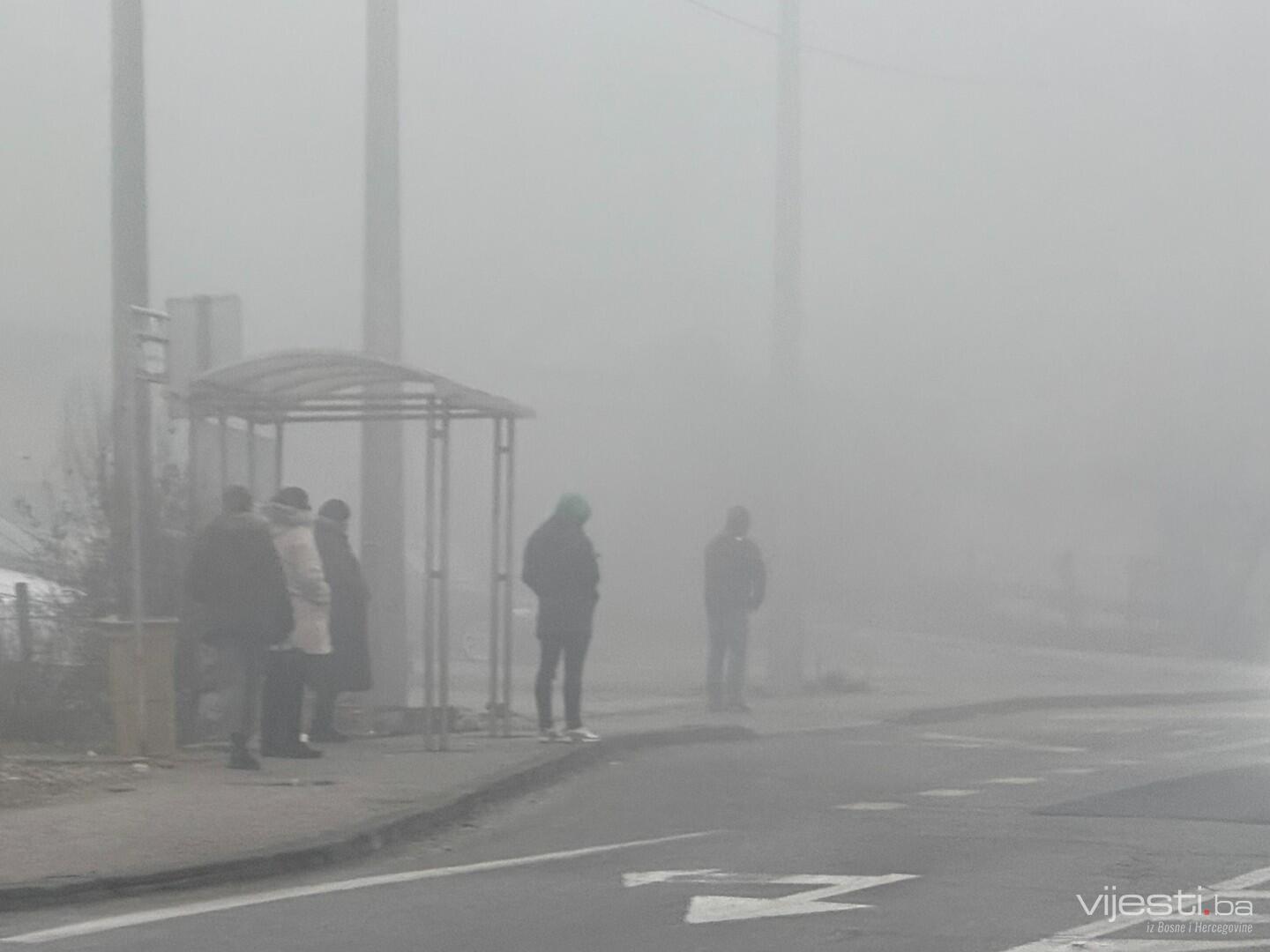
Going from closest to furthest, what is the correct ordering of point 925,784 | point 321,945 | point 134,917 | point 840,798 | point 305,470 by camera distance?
point 321,945
point 134,917
point 840,798
point 925,784
point 305,470

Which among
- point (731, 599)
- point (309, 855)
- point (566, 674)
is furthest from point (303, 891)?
point (731, 599)

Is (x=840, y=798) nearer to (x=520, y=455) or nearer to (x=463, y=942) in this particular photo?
(x=463, y=942)

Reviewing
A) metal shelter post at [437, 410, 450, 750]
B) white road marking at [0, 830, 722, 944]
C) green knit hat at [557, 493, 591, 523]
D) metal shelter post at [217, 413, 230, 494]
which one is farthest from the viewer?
green knit hat at [557, 493, 591, 523]

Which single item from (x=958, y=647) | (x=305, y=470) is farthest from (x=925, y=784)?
(x=958, y=647)

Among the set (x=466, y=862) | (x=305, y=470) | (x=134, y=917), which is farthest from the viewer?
(x=305, y=470)

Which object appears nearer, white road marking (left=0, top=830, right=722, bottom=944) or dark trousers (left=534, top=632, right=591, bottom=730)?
white road marking (left=0, top=830, right=722, bottom=944)

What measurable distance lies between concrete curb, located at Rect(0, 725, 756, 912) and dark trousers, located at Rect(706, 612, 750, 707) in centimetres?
589

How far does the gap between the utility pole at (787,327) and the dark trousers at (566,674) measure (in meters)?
6.09

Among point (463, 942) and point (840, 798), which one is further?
point (840, 798)

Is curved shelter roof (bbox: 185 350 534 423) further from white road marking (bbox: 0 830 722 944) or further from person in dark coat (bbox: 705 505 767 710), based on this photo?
person in dark coat (bbox: 705 505 767 710)

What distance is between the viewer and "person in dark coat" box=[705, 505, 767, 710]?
18250mm

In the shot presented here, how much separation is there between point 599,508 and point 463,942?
1093 inches

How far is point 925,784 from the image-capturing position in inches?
456

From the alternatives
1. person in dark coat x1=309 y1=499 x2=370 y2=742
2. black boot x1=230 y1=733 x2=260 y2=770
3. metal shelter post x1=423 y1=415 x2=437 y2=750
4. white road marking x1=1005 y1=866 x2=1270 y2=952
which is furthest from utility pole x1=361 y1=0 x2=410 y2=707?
white road marking x1=1005 y1=866 x2=1270 y2=952
